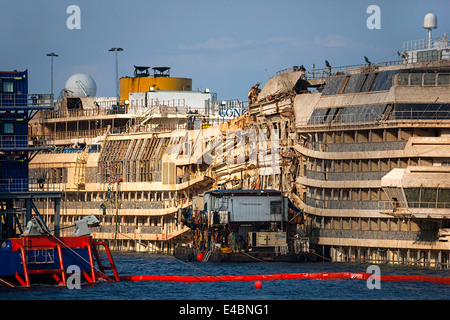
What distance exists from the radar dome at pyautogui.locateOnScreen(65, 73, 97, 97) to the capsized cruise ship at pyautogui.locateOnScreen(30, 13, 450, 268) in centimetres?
358

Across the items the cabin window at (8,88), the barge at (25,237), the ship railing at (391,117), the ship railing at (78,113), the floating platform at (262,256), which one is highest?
the ship railing at (78,113)

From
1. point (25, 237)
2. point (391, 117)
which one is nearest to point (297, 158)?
point (391, 117)

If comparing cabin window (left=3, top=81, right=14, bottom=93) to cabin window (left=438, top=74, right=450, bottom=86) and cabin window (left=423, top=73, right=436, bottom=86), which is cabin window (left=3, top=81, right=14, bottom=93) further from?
cabin window (left=438, top=74, right=450, bottom=86)

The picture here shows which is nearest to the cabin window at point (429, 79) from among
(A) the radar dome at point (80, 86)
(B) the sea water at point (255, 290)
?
(B) the sea water at point (255, 290)

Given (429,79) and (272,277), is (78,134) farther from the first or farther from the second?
(272,277)

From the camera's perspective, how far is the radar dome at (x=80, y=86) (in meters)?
168

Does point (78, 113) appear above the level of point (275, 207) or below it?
above

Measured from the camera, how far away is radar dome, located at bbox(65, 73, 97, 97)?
168 m

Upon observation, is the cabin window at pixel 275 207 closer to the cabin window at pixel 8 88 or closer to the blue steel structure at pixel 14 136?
the blue steel structure at pixel 14 136

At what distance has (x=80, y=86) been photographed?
16838 cm

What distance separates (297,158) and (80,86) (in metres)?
57.1

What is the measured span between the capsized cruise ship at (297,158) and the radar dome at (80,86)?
358 centimetres
